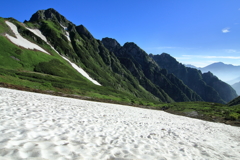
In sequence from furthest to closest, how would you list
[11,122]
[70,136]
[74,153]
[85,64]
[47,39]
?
[85,64] < [47,39] < [11,122] < [70,136] < [74,153]

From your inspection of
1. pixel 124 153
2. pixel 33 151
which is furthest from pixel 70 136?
pixel 124 153

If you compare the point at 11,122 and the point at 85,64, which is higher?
the point at 85,64

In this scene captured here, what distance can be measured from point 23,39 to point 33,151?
11577cm

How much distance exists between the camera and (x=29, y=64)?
248 feet

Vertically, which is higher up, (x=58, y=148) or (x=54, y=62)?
(x=54, y=62)

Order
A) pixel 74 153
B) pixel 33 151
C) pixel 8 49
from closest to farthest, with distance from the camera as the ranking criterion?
1. pixel 33 151
2. pixel 74 153
3. pixel 8 49

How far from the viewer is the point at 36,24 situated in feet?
458

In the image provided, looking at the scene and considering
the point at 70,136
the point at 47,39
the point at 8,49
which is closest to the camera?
the point at 70,136

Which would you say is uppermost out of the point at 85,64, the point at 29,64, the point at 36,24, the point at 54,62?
the point at 36,24

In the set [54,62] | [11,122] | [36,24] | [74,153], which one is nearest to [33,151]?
[74,153]

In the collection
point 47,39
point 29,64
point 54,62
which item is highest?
point 47,39

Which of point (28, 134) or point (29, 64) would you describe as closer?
point (28, 134)

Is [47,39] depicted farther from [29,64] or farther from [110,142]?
[110,142]

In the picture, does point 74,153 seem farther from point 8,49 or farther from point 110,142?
point 8,49
